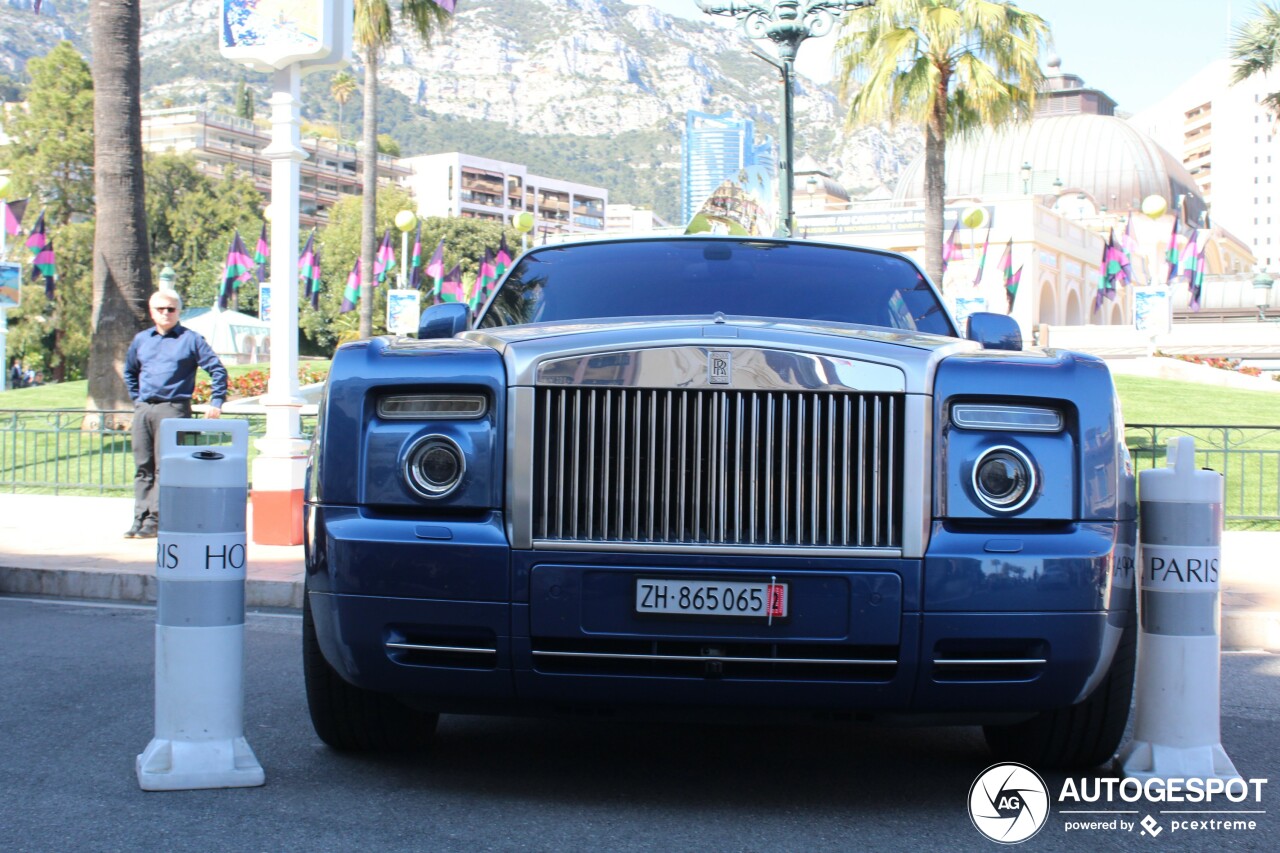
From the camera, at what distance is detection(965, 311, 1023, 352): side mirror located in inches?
186

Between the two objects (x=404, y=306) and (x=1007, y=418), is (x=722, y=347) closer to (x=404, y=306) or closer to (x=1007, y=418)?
(x=1007, y=418)

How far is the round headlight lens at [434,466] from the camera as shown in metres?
3.55

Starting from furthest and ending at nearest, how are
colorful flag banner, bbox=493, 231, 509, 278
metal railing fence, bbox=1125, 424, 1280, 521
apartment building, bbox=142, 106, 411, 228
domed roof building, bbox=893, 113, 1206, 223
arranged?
apartment building, bbox=142, 106, 411, 228 < domed roof building, bbox=893, 113, 1206, 223 < colorful flag banner, bbox=493, 231, 509, 278 < metal railing fence, bbox=1125, 424, 1280, 521

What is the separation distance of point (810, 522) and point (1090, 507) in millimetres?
723

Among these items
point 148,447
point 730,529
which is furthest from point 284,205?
point 730,529

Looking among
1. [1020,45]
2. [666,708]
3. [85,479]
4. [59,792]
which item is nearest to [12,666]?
[59,792]

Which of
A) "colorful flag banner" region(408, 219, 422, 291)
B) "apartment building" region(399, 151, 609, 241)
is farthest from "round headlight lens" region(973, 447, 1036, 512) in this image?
"apartment building" region(399, 151, 609, 241)

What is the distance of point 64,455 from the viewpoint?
16125 millimetres

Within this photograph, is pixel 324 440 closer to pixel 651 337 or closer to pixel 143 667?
pixel 651 337

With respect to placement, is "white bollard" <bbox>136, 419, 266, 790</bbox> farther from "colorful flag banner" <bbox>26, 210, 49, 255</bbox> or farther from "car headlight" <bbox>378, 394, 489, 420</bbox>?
"colorful flag banner" <bbox>26, 210, 49, 255</bbox>

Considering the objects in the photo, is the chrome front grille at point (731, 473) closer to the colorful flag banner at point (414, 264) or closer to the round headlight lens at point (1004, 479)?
the round headlight lens at point (1004, 479)

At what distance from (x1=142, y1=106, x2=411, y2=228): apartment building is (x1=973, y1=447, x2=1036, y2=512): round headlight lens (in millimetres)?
113366

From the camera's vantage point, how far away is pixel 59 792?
12.6 ft

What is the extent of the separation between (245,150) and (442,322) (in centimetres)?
12643
